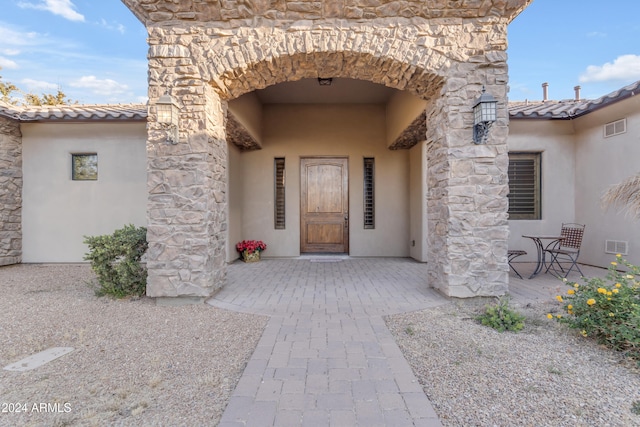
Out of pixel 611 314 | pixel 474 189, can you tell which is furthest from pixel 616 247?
pixel 611 314

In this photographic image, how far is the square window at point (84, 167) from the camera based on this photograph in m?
6.42

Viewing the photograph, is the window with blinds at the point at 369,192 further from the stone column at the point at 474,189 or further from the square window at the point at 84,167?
the square window at the point at 84,167

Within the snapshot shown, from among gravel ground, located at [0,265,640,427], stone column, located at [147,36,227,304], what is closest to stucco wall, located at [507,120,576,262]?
gravel ground, located at [0,265,640,427]

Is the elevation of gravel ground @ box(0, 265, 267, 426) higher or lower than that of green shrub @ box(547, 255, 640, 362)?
lower

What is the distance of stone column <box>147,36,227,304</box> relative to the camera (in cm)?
364

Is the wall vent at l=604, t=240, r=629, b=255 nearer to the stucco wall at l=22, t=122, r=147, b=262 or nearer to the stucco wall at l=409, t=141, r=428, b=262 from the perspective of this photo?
the stucco wall at l=409, t=141, r=428, b=262

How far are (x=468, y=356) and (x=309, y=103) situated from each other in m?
6.30

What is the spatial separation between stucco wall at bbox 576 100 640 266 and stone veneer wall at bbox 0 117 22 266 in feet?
37.4

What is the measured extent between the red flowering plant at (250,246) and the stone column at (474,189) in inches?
174

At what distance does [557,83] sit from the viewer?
9.91 meters

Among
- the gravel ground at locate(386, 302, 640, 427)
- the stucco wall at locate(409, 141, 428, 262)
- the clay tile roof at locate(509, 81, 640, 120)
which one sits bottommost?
the gravel ground at locate(386, 302, 640, 427)

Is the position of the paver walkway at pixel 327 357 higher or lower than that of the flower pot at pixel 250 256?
lower

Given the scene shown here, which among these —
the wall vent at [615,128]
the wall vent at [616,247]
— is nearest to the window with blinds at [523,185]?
the wall vent at [615,128]

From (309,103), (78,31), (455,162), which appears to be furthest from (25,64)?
(455,162)
